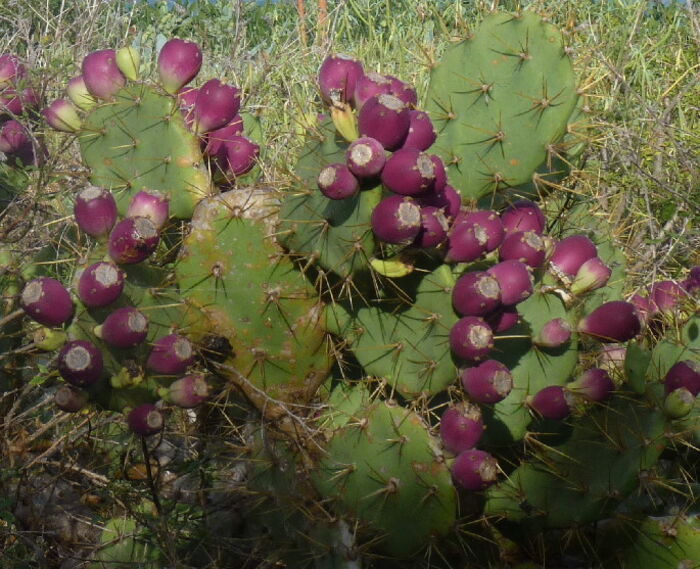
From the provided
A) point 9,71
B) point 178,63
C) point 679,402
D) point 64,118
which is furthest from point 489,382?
point 9,71

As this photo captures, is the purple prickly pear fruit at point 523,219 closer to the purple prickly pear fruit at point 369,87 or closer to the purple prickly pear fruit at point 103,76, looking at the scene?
the purple prickly pear fruit at point 369,87

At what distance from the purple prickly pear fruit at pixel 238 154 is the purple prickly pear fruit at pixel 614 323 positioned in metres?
0.88

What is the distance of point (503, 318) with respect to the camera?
1.83 metres

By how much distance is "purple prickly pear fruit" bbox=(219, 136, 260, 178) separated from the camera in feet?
7.29

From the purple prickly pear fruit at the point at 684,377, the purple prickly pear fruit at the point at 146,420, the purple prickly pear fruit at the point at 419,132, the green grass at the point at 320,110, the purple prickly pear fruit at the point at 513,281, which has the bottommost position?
the green grass at the point at 320,110

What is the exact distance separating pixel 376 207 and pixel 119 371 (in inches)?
24.4

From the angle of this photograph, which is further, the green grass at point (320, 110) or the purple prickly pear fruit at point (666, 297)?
the green grass at point (320, 110)

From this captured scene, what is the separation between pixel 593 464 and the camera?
76.3 inches

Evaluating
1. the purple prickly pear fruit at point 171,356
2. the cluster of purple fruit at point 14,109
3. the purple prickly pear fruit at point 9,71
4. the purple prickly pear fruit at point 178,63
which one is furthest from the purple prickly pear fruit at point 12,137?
the purple prickly pear fruit at point 171,356

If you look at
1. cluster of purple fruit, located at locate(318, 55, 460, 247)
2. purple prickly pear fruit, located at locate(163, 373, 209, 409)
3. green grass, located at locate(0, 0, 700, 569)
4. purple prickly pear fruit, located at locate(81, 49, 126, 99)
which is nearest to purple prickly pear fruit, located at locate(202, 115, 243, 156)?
green grass, located at locate(0, 0, 700, 569)

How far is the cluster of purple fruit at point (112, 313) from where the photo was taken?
5.77ft

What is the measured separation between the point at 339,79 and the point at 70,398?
84 centimetres

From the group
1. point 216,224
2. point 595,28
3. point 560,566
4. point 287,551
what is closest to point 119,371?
point 216,224

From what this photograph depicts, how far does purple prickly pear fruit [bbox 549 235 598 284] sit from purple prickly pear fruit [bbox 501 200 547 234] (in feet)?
0.21
